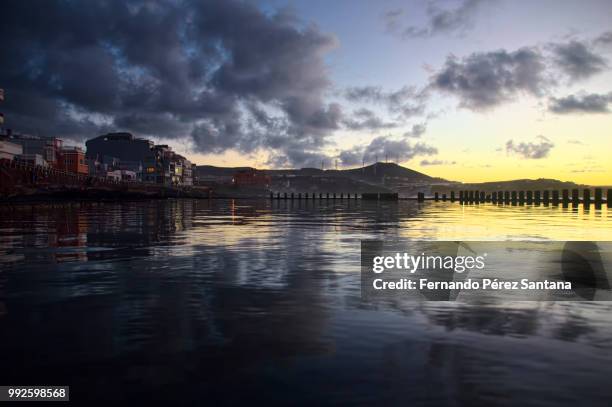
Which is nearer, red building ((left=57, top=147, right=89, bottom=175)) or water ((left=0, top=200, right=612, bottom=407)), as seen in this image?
water ((left=0, top=200, right=612, bottom=407))

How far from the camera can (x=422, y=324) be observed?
385 inches

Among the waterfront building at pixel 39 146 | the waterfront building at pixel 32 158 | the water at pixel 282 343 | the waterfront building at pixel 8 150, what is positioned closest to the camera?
the water at pixel 282 343

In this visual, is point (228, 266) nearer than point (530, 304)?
No

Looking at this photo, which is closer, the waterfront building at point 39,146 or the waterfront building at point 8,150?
the waterfront building at point 8,150

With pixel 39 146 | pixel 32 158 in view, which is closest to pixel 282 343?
pixel 32 158

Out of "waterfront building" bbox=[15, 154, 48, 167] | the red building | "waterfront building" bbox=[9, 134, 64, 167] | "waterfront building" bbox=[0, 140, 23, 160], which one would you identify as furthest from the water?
the red building

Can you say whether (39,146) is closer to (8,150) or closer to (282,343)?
(8,150)

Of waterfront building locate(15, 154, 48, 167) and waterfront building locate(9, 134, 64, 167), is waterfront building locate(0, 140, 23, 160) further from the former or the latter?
waterfront building locate(9, 134, 64, 167)

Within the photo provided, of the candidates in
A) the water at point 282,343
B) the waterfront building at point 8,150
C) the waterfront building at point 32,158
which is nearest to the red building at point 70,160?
the waterfront building at point 32,158

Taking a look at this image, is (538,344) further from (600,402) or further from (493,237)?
(493,237)

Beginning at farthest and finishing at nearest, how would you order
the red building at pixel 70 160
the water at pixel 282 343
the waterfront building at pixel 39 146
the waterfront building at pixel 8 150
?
the red building at pixel 70 160 < the waterfront building at pixel 39 146 < the waterfront building at pixel 8 150 < the water at pixel 282 343

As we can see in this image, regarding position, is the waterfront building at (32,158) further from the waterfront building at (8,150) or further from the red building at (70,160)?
the red building at (70,160)

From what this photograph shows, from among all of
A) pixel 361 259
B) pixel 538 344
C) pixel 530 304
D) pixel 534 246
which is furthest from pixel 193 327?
pixel 534 246

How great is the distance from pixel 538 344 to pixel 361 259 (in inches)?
423
